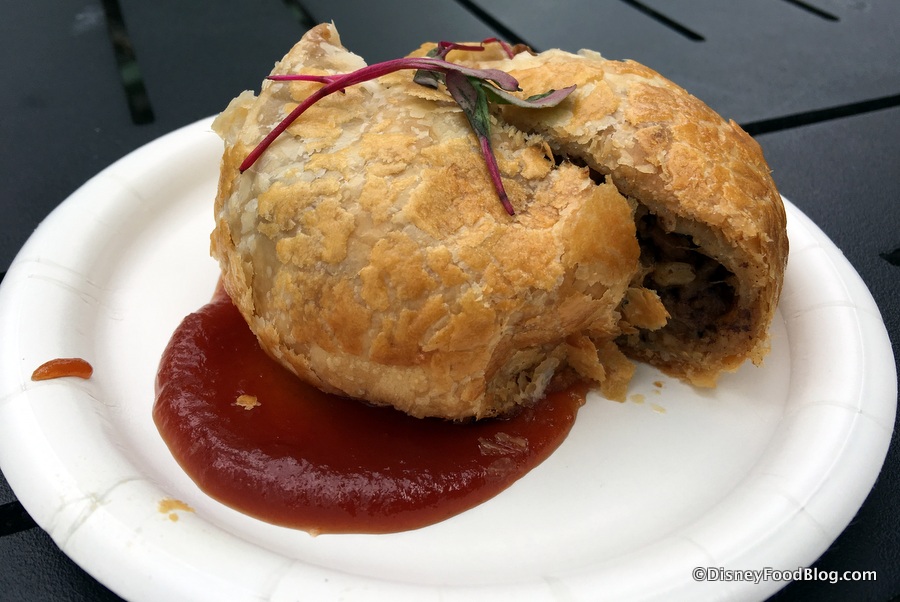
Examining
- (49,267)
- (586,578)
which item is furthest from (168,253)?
(586,578)

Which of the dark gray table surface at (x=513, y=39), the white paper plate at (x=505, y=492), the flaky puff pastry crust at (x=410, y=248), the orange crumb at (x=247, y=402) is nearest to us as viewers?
the white paper plate at (x=505, y=492)

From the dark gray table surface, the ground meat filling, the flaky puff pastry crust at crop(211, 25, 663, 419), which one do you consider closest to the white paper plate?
the ground meat filling

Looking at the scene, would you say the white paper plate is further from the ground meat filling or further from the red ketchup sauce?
the ground meat filling

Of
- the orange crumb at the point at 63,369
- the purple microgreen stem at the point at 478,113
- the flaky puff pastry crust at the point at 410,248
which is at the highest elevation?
the purple microgreen stem at the point at 478,113

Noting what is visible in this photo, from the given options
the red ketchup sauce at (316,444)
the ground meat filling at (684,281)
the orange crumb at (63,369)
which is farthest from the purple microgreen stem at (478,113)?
the orange crumb at (63,369)

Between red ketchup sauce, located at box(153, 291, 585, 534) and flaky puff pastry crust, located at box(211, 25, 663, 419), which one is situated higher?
flaky puff pastry crust, located at box(211, 25, 663, 419)

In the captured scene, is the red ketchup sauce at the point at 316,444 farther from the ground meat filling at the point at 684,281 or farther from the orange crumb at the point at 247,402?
the ground meat filling at the point at 684,281
